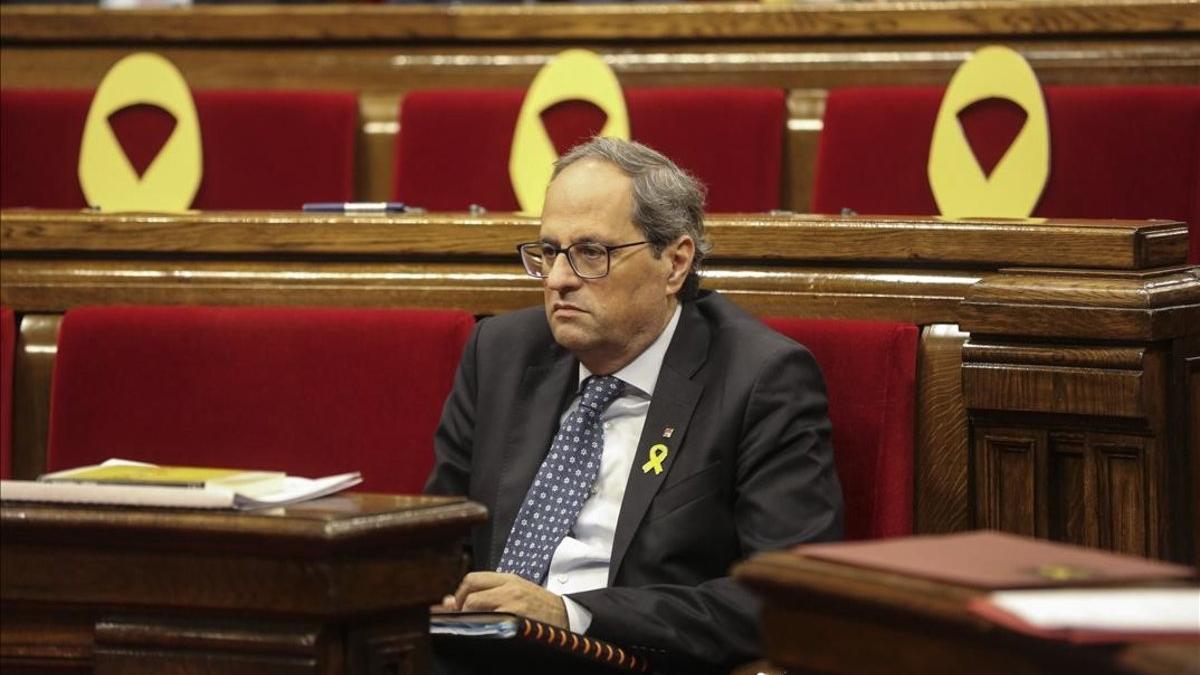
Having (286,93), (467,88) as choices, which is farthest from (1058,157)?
(286,93)

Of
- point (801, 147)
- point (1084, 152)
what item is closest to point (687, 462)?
point (1084, 152)

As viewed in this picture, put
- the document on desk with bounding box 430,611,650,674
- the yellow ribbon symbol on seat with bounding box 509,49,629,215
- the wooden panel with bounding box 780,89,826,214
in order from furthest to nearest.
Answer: the wooden panel with bounding box 780,89,826,214 < the yellow ribbon symbol on seat with bounding box 509,49,629,215 < the document on desk with bounding box 430,611,650,674

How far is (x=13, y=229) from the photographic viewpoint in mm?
1845

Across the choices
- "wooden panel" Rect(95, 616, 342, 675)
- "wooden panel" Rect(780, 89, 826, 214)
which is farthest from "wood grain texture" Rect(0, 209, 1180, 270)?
"wooden panel" Rect(95, 616, 342, 675)

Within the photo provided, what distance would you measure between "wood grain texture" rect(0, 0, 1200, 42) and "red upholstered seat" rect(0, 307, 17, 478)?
80cm

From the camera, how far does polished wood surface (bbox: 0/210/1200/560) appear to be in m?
1.40

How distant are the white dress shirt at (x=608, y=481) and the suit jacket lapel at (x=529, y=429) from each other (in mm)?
14

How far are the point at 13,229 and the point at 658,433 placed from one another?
76 cm

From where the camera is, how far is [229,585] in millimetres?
1040

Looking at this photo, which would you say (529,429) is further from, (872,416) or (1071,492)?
(1071,492)

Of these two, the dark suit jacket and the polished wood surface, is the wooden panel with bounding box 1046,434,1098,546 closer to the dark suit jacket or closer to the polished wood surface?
the polished wood surface

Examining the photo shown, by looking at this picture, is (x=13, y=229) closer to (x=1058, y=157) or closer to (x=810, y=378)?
(x=810, y=378)

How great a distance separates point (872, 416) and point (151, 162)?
1.10 metres

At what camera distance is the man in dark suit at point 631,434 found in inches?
55.0
